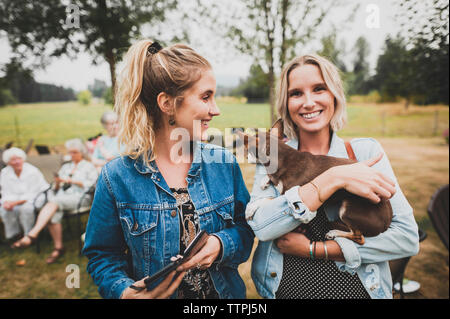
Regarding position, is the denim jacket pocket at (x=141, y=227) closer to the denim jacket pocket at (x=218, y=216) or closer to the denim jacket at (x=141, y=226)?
the denim jacket at (x=141, y=226)

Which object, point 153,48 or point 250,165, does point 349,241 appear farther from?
point 250,165

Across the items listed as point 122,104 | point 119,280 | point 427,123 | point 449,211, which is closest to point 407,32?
point 449,211

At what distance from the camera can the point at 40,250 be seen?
5559 mm

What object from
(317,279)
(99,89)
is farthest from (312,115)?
(99,89)

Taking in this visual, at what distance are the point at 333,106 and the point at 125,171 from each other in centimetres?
149

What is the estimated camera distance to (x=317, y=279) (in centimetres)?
162

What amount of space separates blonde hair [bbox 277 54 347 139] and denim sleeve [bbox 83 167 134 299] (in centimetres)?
133

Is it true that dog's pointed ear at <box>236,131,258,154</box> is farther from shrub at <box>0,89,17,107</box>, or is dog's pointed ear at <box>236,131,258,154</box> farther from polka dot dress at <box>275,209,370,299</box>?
shrub at <box>0,89,17,107</box>

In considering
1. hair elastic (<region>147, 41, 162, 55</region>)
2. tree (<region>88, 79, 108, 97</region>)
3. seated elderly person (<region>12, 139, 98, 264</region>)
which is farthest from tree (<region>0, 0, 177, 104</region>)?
hair elastic (<region>147, 41, 162, 55</region>)

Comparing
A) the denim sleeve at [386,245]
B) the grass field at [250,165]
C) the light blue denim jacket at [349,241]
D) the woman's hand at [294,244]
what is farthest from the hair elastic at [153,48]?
the denim sleeve at [386,245]

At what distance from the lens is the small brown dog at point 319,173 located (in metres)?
1.49

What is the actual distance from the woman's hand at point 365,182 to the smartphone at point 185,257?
2.87 feet

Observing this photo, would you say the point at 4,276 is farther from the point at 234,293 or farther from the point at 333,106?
the point at 333,106

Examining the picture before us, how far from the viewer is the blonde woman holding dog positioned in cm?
146
